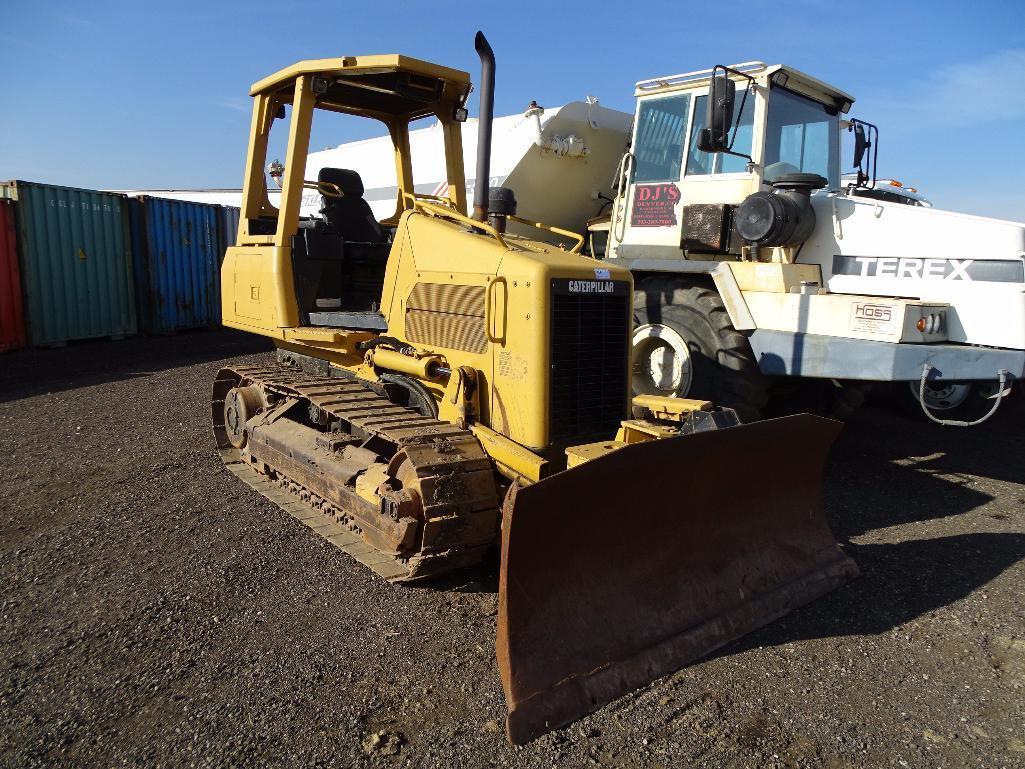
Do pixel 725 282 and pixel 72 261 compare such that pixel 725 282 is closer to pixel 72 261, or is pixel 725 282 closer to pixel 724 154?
pixel 724 154

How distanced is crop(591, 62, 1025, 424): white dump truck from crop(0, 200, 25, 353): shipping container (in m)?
9.46

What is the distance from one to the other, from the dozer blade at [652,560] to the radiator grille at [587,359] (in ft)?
2.37

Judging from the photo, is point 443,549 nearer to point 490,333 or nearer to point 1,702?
point 490,333

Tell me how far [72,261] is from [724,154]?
10.8m

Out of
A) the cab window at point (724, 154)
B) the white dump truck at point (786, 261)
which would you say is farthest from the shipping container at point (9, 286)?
the cab window at point (724, 154)

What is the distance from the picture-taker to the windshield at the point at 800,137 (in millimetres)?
6168

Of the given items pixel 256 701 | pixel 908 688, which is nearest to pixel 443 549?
pixel 256 701

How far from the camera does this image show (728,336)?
5652 millimetres

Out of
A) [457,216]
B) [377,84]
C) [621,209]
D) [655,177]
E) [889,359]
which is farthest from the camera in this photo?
[621,209]

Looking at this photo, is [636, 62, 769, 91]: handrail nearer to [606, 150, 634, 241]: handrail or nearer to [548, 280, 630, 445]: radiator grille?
[606, 150, 634, 241]: handrail

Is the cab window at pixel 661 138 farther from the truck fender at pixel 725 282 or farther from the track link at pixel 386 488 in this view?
the track link at pixel 386 488

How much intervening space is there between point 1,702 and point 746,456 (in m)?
3.41

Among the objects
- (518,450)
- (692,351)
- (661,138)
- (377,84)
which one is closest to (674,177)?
(661,138)

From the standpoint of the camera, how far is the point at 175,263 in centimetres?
1383
